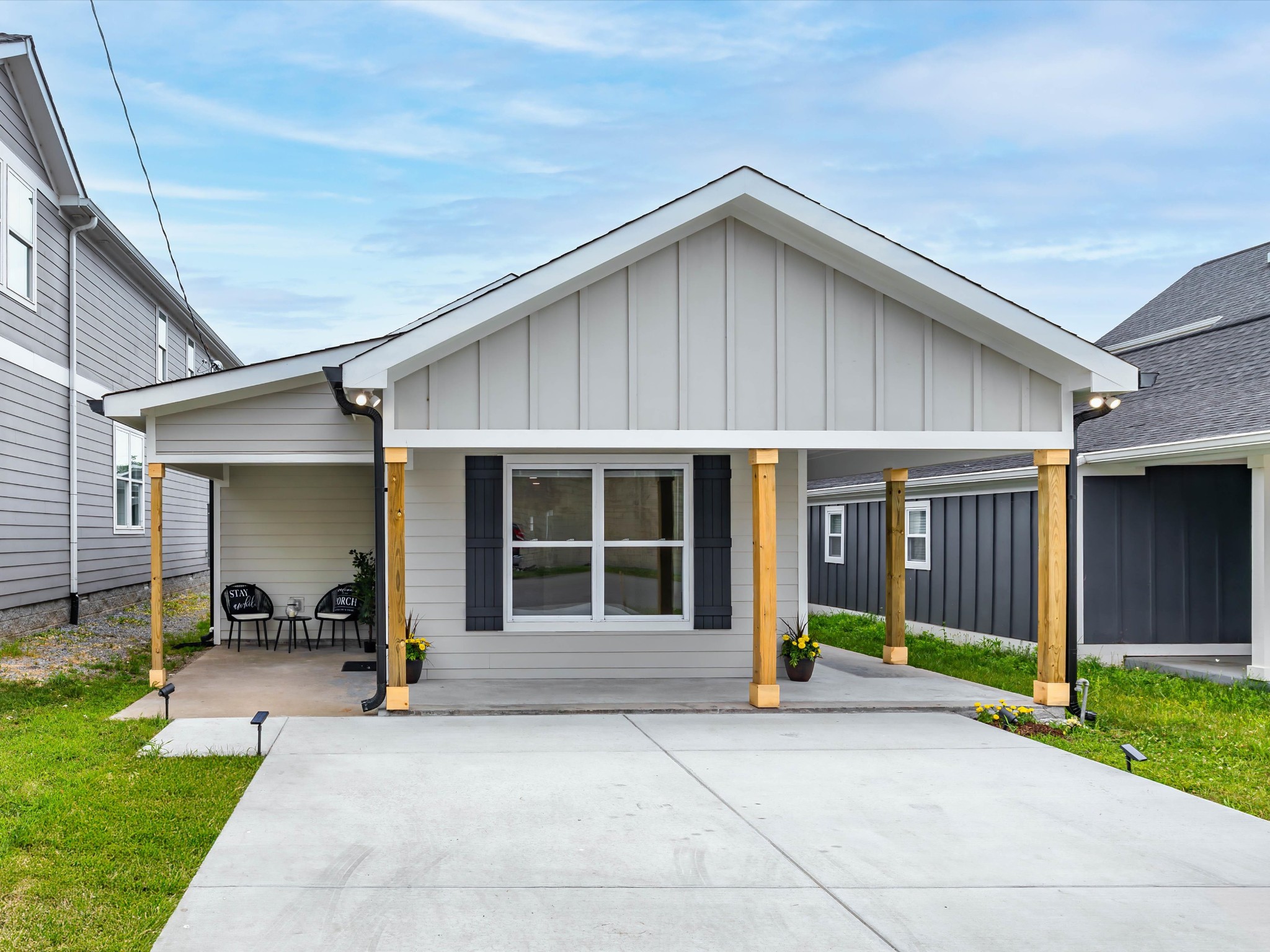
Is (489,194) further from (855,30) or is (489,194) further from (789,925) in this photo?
(789,925)

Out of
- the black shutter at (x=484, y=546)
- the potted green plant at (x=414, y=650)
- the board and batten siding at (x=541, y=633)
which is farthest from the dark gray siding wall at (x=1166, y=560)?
the potted green plant at (x=414, y=650)

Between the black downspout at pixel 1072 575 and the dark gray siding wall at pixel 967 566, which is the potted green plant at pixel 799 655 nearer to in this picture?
the black downspout at pixel 1072 575

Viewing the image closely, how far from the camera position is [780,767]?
5727 mm

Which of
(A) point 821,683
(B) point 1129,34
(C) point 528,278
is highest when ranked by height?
(B) point 1129,34

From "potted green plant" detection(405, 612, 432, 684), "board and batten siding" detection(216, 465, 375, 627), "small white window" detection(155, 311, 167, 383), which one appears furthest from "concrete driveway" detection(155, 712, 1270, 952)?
"small white window" detection(155, 311, 167, 383)

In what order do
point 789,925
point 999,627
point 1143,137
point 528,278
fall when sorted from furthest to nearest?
point 1143,137
point 999,627
point 528,278
point 789,925

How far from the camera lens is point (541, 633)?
8.48 m

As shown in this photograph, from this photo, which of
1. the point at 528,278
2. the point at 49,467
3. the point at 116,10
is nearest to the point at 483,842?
the point at 528,278

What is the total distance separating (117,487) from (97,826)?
38.9 feet

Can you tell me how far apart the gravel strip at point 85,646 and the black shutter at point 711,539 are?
547 cm

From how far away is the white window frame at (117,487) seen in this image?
578 inches

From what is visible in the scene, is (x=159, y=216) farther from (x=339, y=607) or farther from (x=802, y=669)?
(x=802, y=669)

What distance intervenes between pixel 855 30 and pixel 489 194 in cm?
2395

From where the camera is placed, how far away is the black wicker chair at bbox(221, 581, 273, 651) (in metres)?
11.0
